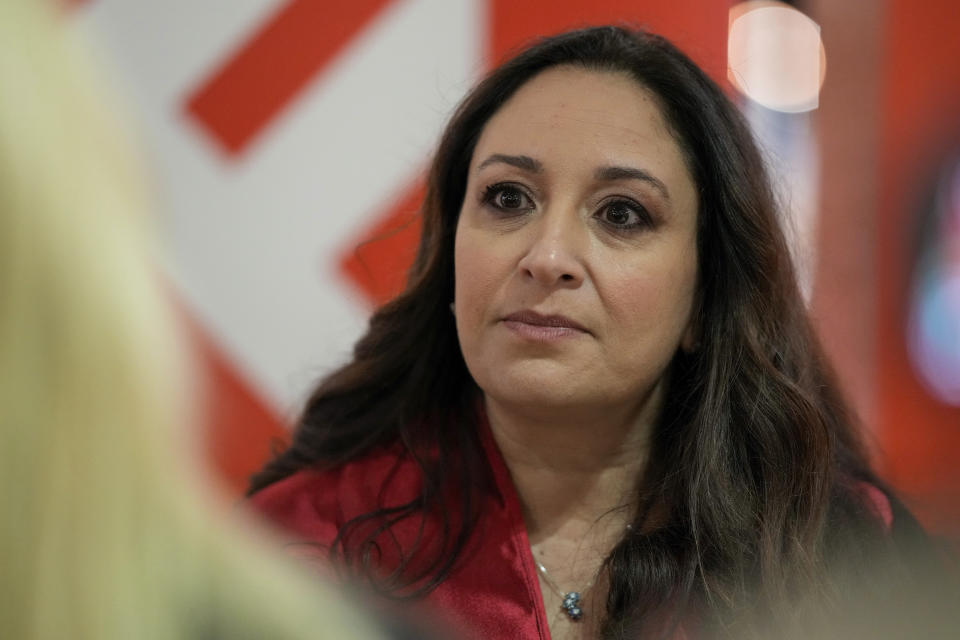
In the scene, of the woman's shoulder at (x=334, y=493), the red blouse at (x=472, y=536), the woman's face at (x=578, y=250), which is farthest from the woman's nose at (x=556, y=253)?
A: the woman's shoulder at (x=334, y=493)

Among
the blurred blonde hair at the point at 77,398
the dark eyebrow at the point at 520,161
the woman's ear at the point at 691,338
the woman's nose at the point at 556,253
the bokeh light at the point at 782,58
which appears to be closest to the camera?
the blurred blonde hair at the point at 77,398

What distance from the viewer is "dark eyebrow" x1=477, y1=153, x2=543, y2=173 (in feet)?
6.06

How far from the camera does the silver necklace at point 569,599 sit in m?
1.79

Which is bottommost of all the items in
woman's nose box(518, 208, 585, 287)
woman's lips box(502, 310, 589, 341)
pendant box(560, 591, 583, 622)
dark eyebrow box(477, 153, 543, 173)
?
pendant box(560, 591, 583, 622)

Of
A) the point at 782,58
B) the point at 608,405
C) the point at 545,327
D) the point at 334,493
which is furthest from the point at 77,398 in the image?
the point at 782,58

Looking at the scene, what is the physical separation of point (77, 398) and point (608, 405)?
1.38 meters

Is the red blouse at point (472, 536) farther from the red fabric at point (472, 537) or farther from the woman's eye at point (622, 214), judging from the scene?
the woman's eye at point (622, 214)

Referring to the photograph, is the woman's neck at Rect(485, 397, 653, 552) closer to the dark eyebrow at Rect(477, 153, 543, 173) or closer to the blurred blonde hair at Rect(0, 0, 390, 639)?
the dark eyebrow at Rect(477, 153, 543, 173)

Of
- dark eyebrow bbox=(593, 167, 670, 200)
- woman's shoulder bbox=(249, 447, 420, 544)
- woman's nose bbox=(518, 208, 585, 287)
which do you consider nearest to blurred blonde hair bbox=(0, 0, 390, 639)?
woman's nose bbox=(518, 208, 585, 287)

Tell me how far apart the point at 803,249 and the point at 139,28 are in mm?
1640

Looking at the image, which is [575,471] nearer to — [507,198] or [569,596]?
[569,596]

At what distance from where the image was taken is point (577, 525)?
190cm

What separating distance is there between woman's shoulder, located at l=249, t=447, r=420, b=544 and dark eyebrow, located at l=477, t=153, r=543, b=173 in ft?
1.93

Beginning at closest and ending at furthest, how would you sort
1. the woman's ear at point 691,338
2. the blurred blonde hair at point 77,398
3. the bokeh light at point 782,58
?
the blurred blonde hair at point 77,398 → the woman's ear at point 691,338 → the bokeh light at point 782,58
